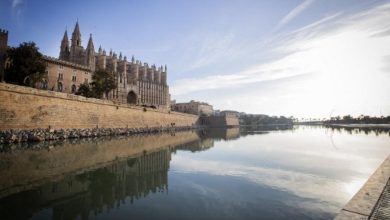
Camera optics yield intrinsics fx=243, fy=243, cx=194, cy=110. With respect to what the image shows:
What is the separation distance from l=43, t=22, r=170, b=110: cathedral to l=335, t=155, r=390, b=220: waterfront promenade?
151 feet

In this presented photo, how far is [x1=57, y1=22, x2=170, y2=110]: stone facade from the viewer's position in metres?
63.5

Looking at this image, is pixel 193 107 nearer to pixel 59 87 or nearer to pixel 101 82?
pixel 59 87

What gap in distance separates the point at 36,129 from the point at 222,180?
22256mm

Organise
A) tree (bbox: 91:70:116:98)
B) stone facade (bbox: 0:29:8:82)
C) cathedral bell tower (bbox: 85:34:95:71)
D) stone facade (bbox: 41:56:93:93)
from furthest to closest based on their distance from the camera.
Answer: cathedral bell tower (bbox: 85:34:95:71), stone facade (bbox: 41:56:93:93), tree (bbox: 91:70:116:98), stone facade (bbox: 0:29:8:82)

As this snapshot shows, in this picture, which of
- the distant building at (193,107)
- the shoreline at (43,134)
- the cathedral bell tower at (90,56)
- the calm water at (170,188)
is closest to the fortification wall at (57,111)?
the shoreline at (43,134)

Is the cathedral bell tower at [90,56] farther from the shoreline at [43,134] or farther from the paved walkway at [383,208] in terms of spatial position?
the paved walkway at [383,208]

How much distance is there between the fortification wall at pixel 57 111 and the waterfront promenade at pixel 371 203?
26.1 metres

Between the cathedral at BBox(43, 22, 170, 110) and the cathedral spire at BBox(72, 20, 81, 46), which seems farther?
the cathedral spire at BBox(72, 20, 81, 46)

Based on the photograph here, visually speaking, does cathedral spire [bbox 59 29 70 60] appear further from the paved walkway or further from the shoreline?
the paved walkway

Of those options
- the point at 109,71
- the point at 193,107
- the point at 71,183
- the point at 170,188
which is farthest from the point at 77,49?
the point at 193,107

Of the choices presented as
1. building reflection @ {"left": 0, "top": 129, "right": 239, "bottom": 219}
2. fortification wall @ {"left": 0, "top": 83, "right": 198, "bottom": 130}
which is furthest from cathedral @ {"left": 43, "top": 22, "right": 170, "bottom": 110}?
building reflection @ {"left": 0, "top": 129, "right": 239, "bottom": 219}

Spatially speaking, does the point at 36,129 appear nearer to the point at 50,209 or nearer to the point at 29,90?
the point at 29,90

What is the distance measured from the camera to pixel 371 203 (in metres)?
5.46

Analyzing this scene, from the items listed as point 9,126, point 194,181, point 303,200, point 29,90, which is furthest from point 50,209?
point 29,90
